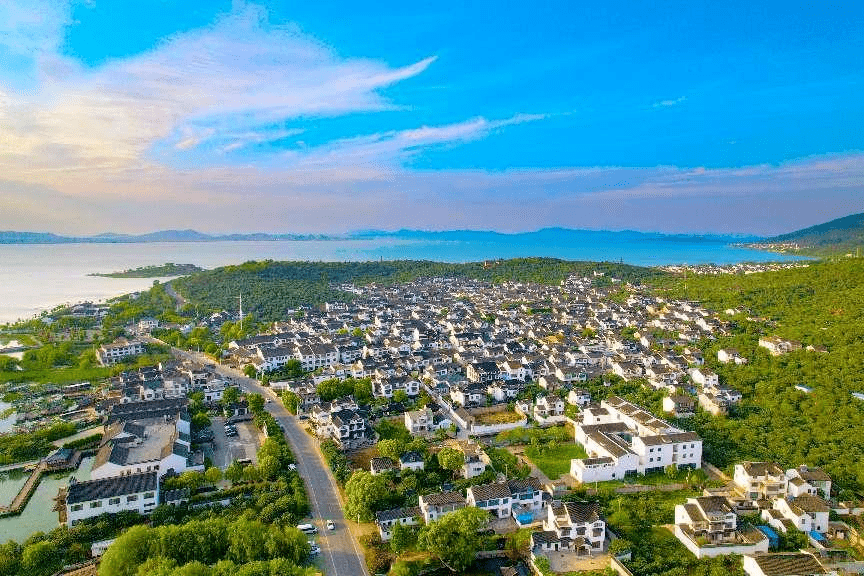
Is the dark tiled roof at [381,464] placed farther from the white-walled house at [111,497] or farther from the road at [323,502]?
the white-walled house at [111,497]

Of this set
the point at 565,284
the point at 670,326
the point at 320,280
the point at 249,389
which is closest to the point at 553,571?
Result: the point at 249,389

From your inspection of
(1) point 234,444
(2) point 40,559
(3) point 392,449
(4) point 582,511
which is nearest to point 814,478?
(4) point 582,511

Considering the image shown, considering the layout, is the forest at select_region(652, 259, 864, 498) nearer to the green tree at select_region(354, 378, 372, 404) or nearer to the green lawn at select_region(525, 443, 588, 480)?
the green lawn at select_region(525, 443, 588, 480)

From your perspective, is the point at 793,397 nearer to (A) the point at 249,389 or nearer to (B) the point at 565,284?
(A) the point at 249,389

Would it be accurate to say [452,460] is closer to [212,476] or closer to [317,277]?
[212,476]

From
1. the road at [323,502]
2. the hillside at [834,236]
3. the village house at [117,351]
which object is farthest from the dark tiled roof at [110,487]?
the hillside at [834,236]

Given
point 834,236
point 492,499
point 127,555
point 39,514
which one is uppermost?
point 834,236

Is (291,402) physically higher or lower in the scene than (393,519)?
higher

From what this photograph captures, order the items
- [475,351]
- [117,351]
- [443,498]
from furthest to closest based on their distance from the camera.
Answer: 1. [117,351]
2. [475,351]
3. [443,498]
